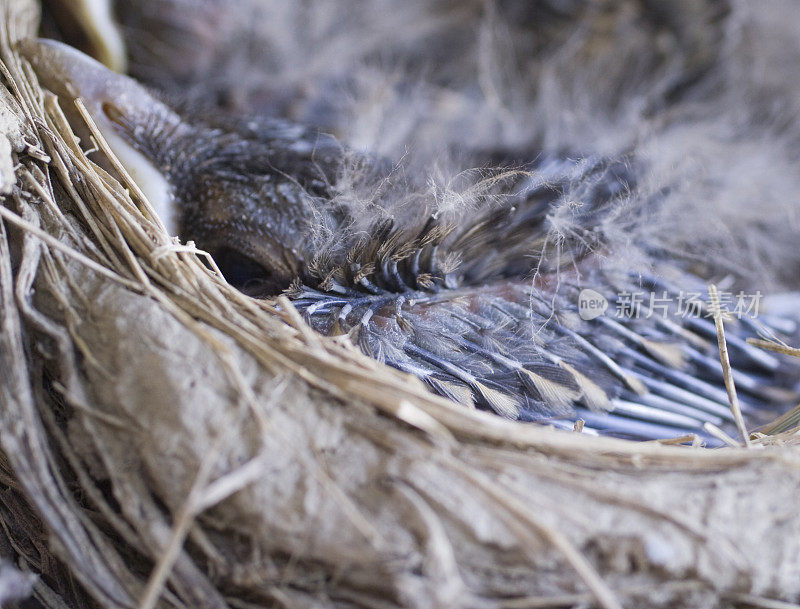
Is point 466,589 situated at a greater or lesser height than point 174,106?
lesser

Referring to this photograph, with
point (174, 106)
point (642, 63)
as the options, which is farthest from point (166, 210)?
point (642, 63)

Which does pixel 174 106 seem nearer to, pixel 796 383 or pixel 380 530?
pixel 380 530

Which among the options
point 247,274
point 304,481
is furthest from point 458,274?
point 304,481

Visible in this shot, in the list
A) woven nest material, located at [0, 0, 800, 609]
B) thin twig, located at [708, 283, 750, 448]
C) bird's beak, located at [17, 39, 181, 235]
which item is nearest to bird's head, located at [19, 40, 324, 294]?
bird's beak, located at [17, 39, 181, 235]

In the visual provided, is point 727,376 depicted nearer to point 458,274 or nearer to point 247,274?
point 458,274

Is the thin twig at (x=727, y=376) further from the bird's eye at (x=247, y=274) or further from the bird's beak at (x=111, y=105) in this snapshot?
the bird's beak at (x=111, y=105)

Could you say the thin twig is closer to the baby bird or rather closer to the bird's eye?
the baby bird
